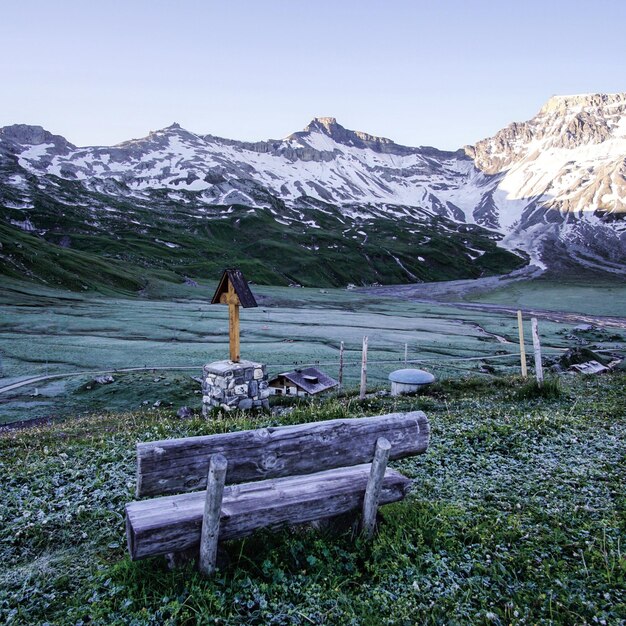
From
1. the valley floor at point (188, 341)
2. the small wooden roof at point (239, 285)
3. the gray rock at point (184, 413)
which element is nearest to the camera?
the small wooden roof at point (239, 285)

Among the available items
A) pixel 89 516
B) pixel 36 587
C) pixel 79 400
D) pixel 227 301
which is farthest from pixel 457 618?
pixel 79 400

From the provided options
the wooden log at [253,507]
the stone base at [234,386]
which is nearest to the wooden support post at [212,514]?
the wooden log at [253,507]

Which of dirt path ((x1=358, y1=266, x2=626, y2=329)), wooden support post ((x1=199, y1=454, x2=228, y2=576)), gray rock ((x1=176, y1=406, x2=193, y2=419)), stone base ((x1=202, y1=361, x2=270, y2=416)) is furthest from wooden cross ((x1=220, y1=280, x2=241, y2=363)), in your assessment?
dirt path ((x1=358, y1=266, x2=626, y2=329))

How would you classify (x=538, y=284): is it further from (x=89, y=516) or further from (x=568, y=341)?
(x=89, y=516)

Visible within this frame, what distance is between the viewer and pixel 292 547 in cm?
685

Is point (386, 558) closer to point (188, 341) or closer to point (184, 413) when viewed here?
point (184, 413)

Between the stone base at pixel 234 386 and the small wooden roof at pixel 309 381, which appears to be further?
Answer: the small wooden roof at pixel 309 381

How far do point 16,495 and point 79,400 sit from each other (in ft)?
69.5

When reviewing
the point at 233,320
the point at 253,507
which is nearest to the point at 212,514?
the point at 253,507

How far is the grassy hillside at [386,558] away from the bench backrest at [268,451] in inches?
46.0

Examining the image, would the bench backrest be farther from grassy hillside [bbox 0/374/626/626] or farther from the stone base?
the stone base

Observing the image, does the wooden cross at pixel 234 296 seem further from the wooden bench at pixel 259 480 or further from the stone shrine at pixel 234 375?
the wooden bench at pixel 259 480

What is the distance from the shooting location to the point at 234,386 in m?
21.4

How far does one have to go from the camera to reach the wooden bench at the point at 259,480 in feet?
19.8
